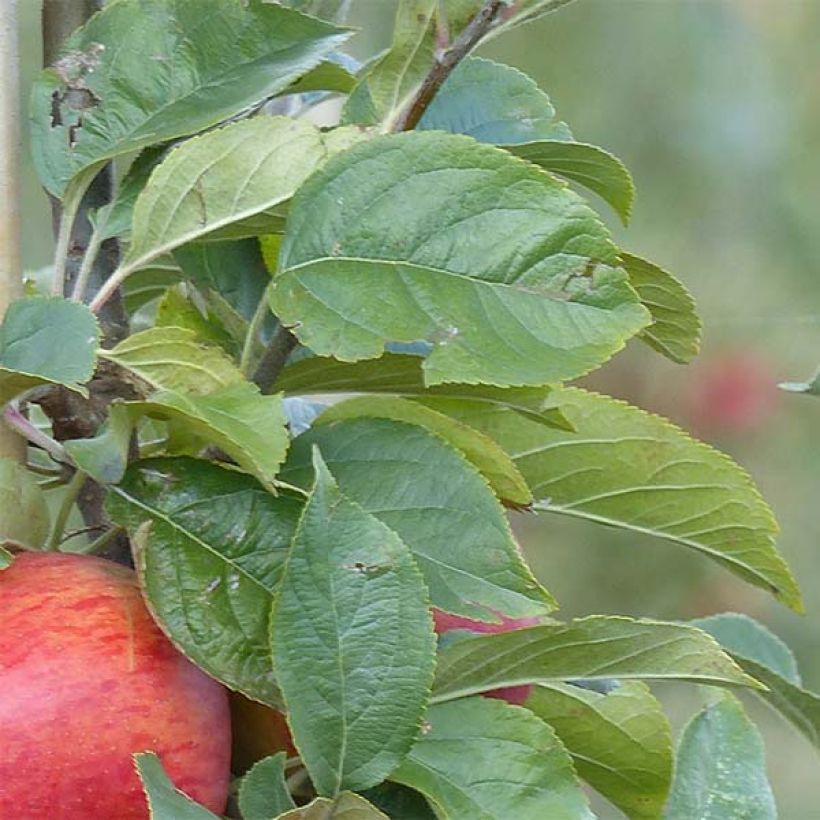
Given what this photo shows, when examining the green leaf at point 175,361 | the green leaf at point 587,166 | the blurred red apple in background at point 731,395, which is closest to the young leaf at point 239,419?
the green leaf at point 175,361

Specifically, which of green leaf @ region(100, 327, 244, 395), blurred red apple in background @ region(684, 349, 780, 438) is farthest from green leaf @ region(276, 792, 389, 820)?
blurred red apple in background @ region(684, 349, 780, 438)

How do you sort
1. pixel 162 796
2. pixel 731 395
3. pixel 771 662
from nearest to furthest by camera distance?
pixel 162 796 → pixel 771 662 → pixel 731 395

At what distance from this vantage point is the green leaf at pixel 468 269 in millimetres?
340

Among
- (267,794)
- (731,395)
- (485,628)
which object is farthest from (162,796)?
(731,395)

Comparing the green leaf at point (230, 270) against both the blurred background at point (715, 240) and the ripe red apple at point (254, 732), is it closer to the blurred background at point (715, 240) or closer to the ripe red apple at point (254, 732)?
the ripe red apple at point (254, 732)

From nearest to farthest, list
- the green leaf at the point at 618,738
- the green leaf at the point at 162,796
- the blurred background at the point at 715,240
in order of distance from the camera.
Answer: the green leaf at the point at 162,796 → the green leaf at the point at 618,738 → the blurred background at the point at 715,240

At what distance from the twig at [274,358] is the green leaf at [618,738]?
0.41 feet

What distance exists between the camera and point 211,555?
13.6 inches

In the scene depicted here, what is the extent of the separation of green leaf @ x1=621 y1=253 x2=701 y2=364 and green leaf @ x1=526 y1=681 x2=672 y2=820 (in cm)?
11

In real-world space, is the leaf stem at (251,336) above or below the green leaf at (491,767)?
above

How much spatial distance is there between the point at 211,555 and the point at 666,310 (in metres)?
0.15

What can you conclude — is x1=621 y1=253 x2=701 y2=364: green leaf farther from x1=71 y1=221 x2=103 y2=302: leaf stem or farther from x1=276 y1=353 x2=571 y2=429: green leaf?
x1=71 y1=221 x2=103 y2=302: leaf stem

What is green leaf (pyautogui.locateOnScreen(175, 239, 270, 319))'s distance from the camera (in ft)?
1.39

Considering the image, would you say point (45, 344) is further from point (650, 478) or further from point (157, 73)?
point (650, 478)
